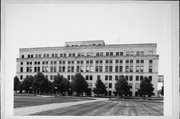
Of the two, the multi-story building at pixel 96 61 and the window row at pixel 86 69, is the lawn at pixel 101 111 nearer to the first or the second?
the multi-story building at pixel 96 61

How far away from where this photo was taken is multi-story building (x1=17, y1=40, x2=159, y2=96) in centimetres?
2702

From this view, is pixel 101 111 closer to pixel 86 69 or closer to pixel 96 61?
pixel 96 61

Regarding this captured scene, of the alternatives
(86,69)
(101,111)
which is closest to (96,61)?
(86,69)

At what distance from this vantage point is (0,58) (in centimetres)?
896

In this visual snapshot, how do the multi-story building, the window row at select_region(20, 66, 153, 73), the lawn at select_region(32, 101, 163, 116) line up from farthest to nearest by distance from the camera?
the window row at select_region(20, 66, 153, 73) → the multi-story building → the lawn at select_region(32, 101, 163, 116)

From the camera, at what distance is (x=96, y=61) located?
28.7 meters

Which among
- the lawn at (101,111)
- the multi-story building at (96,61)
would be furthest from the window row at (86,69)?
the lawn at (101,111)

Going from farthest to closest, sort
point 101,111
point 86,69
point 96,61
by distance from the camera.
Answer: point 86,69
point 96,61
point 101,111

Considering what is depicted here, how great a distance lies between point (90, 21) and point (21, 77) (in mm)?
19348

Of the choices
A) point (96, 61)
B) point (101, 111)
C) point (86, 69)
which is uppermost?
point (96, 61)

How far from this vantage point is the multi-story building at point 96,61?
88.6ft

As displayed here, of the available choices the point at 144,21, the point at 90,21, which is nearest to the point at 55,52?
the point at 90,21

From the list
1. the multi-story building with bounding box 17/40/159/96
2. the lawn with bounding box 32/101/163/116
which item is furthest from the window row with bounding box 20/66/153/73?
the lawn with bounding box 32/101/163/116

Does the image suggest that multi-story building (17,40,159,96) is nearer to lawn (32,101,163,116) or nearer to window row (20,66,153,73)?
window row (20,66,153,73)
